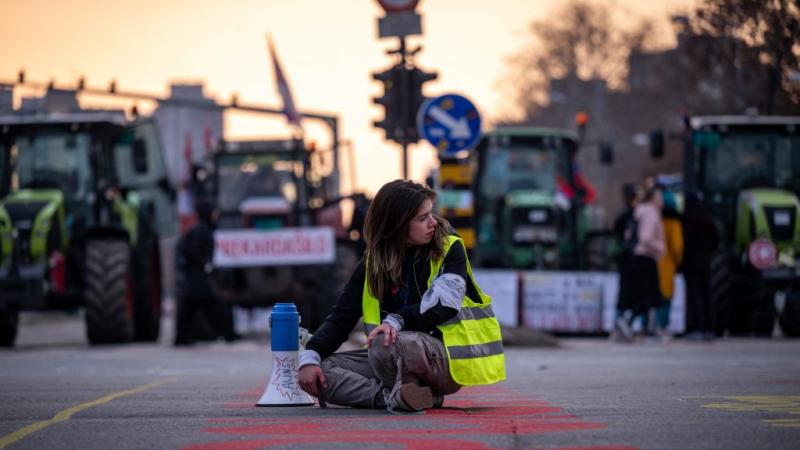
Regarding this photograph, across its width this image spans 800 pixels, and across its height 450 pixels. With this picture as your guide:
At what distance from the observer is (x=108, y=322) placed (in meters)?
25.1

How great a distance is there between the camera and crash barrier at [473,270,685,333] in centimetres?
2817

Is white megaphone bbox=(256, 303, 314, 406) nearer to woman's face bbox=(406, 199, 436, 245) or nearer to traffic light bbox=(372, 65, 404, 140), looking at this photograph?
woman's face bbox=(406, 199, 436, 245)

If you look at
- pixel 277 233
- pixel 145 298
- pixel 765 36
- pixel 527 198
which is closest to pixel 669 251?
pixel 277 233

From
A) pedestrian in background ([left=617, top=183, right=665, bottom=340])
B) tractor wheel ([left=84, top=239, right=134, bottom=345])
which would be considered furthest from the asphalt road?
tractor wheel ([left=84, top=239, right=134, bottom=345])

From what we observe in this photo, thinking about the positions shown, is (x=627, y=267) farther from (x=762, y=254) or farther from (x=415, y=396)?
(x=415, y=396)

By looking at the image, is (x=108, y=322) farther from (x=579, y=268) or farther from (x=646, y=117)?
(x=646, y=117)

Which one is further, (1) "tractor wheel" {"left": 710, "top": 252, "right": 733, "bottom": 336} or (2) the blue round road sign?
(1) "tractor wheel" {"left": 710, "top": 252, "right": 733, "bottom": 336}

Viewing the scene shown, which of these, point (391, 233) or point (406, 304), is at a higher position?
point (391, 233)

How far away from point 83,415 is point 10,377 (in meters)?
6.03

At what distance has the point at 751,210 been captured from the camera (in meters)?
27.7

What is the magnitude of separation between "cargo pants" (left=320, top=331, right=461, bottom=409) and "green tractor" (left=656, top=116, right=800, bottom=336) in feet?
53.1

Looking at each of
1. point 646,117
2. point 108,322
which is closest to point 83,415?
point 108,322

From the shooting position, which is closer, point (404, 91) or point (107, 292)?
point (404, 91)

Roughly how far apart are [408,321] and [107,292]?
15.1 m
